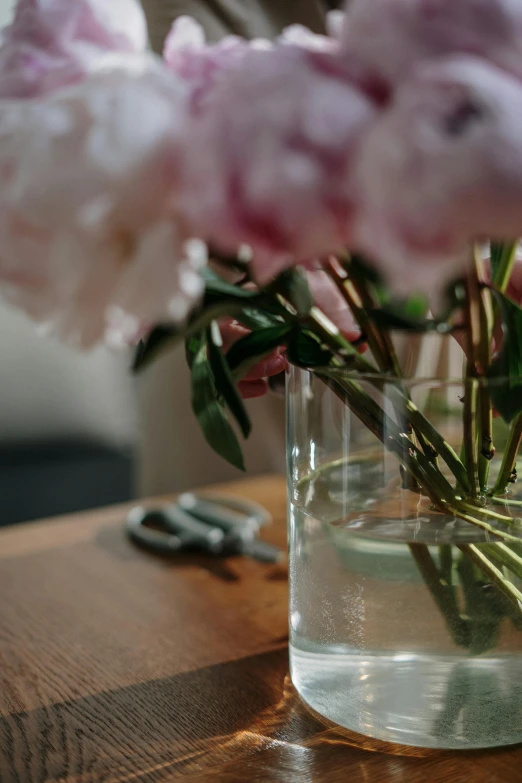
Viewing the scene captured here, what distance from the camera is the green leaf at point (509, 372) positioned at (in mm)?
344

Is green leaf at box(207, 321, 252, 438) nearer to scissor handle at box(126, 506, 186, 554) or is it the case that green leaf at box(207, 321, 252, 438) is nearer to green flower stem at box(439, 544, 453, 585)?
green flower stem at box(439, 544, 453, 585)

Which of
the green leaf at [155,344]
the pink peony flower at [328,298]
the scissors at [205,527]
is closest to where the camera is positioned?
the green leaf at [155,344]

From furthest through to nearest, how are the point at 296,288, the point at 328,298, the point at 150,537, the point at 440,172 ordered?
the point at 150,537 < the point at 328,298 < the point at 296,288 < the point at 440,172

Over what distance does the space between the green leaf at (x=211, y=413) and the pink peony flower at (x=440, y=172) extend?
6.8 inches

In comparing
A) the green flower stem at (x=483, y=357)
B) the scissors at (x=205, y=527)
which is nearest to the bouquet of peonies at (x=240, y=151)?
the green flower stem at (x=483, y=357)

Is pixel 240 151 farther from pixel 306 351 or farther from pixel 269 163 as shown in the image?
pixel 306 351

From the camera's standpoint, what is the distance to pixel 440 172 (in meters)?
0.22

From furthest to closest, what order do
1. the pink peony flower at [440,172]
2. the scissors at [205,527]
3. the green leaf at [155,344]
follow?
the scissors at [205,527]
the green leaf at [155,344]
the pink peony flower at [440,172]

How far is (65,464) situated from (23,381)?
6.1 inches

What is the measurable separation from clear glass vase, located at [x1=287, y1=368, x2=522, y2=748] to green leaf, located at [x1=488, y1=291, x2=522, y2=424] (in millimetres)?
22

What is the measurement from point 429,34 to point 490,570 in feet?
0.76

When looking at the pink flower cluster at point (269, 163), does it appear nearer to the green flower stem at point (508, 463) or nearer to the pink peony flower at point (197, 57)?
the pink peony flower at point (197, 57)

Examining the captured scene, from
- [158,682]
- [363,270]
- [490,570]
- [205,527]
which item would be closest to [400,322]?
[363,270]

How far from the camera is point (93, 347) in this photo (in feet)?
0.90
